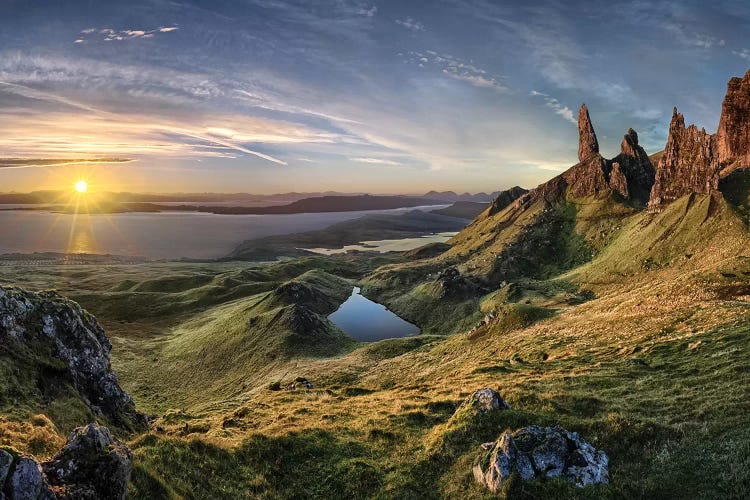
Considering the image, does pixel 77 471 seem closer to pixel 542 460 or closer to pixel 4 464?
pixel 4 464

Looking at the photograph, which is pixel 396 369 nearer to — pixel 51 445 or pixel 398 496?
pixel 398 496

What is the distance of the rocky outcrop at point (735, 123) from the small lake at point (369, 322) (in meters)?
138

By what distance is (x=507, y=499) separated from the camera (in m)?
18.4

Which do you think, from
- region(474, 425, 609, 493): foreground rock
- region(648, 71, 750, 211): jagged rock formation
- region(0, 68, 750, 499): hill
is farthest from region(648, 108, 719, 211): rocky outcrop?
region(474, 425, 609, 493): foreground rock

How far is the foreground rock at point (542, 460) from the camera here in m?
19.2

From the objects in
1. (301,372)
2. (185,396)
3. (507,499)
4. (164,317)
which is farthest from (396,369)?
(164,317)

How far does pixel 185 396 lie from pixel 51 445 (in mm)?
69559

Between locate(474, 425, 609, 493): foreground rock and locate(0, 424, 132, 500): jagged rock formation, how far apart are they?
1707 centimetres

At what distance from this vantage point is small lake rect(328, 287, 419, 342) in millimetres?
140688

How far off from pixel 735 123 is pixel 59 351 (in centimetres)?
22010

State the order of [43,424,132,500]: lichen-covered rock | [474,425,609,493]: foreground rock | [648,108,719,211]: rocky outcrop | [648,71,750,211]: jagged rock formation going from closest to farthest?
1. [43,424,132,500]: lichen-covered rock
2. [474,425,609,493]: foreground rock
3. [648,108,719,211]: rocky outcrop
4. [648,71,750,211]: jagged rock formation

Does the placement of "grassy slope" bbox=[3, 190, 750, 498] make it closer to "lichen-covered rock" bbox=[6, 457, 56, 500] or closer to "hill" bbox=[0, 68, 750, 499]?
"hill" bbox=[0, 68, 750, 499]

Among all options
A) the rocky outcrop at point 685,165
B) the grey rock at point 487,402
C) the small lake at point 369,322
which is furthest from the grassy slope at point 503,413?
the rocky outcrop at point 685,165

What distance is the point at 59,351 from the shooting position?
38.6m
